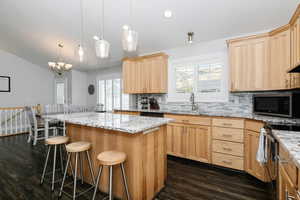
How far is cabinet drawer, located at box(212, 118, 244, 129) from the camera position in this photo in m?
2.35

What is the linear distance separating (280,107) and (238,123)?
592 mm

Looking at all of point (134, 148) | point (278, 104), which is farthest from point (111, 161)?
point (278, 104)

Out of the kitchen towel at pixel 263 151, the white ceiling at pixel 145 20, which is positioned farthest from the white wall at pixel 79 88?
the kitchen towel at pixel 263 151

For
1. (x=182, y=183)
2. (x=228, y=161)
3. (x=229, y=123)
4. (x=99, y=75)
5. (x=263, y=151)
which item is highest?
(x=99, y=75)

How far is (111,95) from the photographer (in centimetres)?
572

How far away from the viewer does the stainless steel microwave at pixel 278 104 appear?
1926mm

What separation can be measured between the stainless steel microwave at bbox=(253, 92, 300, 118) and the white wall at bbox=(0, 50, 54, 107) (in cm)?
798

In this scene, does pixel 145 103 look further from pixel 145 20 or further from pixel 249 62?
pixel 249 62

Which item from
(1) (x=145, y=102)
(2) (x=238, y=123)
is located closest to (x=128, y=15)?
(1) (x=145, y=102)

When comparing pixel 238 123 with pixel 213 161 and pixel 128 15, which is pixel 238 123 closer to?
pixel 213 161

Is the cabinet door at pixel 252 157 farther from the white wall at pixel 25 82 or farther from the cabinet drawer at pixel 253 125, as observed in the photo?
the white wall at pixel 25 82

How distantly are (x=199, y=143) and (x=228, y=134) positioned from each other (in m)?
0.53

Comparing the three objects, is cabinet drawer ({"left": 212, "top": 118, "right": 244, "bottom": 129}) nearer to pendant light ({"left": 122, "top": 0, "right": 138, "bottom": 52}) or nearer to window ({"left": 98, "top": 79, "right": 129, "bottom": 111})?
pendant light ({"left": 122, "top": 0, "right": 138, "bottom": 52})

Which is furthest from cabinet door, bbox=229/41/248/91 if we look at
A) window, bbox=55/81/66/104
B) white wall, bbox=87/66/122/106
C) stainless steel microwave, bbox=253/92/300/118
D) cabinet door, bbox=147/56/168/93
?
window, bbox=55/81/66/104
